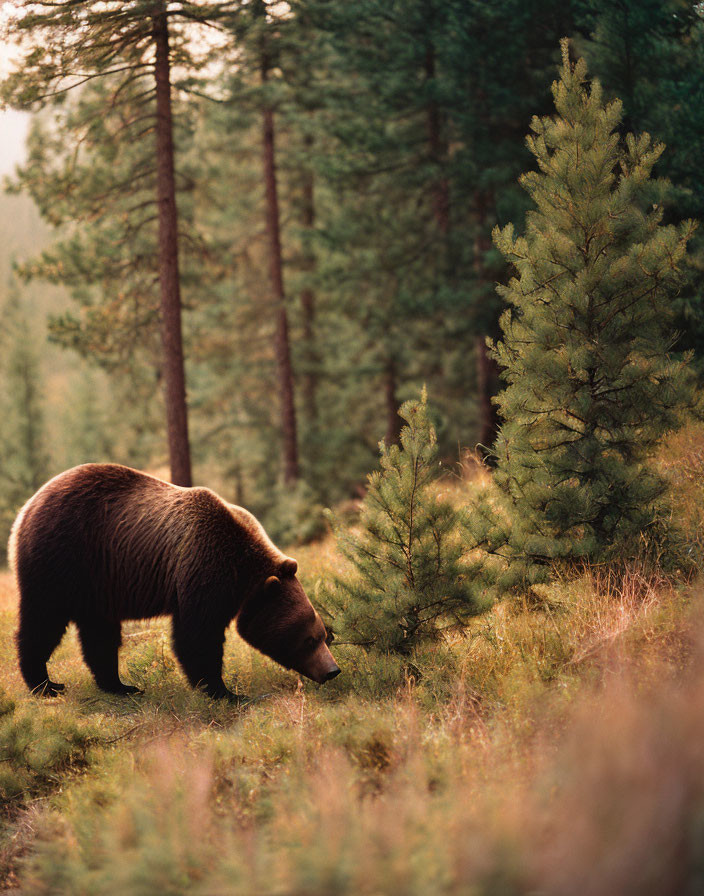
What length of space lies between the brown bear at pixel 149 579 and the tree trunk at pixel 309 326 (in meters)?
15.8

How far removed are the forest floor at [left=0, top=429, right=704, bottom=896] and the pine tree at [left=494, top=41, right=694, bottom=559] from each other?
23.9 inches

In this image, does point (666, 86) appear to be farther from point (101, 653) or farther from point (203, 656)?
point (101, 653)

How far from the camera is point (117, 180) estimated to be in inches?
598

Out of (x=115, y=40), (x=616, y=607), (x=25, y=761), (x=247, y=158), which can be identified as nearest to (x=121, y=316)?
(x=115, y=40)

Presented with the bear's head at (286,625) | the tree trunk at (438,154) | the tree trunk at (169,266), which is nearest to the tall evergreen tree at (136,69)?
the tree trunk at (169,266)

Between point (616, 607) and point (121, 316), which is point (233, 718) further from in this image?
point (121, 316)

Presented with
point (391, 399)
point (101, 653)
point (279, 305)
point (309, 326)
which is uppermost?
point (279, 305)

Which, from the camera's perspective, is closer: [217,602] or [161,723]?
[161,723]

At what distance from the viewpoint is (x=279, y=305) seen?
62.2ft

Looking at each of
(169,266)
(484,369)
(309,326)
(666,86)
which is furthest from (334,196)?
(666,86)

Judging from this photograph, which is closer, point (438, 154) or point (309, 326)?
point (438, 154)

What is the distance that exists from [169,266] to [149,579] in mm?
7788

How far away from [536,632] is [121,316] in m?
12.5

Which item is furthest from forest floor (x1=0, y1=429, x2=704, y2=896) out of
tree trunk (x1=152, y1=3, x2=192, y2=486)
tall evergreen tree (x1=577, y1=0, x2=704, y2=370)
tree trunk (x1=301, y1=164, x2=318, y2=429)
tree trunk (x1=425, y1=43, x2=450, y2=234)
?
tree trunk (x1=301, y1=164, x2=318, y2=429)
